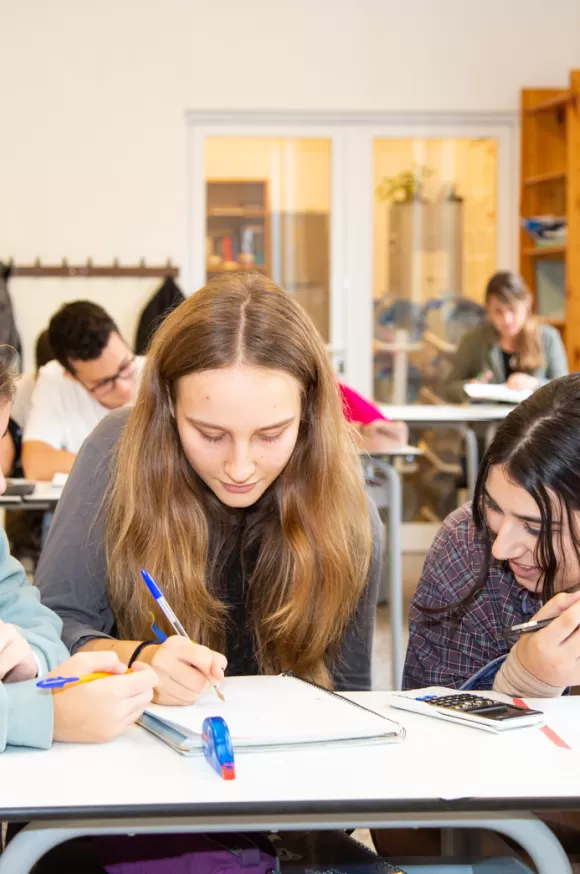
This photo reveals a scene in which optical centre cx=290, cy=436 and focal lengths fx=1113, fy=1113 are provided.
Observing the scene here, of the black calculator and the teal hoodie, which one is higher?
the teal hoodie

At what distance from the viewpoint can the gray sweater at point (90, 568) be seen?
168 cm

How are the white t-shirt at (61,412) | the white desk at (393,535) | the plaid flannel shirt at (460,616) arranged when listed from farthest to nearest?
the white t-shirt at (61,412) → the white desk at (393,535) → the plaid flannel shirt at (460,616)

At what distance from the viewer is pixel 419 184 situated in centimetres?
597

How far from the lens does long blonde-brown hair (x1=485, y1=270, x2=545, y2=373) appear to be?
5383 millimetres

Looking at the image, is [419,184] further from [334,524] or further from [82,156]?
[334,524]

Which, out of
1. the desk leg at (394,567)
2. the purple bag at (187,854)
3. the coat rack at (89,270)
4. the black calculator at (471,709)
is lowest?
the desk leg at (394,567)

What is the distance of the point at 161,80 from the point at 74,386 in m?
2.27

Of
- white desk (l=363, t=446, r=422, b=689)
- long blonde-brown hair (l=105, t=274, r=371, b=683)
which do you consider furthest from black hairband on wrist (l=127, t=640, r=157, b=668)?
white desk (l=363, t=446, r=422, b=689)

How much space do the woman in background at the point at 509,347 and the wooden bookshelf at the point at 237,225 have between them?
1.17m

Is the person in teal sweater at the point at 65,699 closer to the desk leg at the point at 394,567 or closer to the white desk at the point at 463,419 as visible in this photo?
the desk leg at the point at 394,567

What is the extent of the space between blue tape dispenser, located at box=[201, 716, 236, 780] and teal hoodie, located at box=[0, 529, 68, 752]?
0.18 metres

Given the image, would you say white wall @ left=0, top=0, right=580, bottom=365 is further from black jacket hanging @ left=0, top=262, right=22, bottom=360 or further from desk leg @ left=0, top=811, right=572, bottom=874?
desk leg @ left=0, top=811, right=572, bottom=874

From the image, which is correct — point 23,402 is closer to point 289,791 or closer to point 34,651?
point 34,651

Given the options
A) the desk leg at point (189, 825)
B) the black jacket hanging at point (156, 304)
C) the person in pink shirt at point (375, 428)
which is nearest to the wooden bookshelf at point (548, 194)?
the person in pink shirt at point (375, 428)
